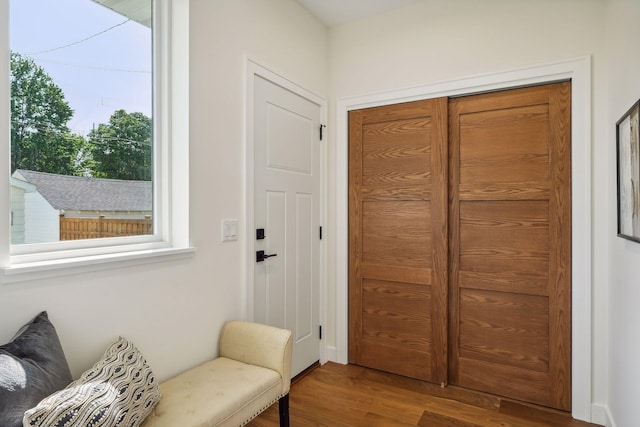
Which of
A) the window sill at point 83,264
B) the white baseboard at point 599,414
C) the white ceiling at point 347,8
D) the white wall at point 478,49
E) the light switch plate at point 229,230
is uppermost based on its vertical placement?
the white ceiling at point 347,8

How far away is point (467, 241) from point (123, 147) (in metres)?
2.18

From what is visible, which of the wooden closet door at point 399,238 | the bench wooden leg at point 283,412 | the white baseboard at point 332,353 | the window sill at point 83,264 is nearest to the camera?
the window sill at point 83,264

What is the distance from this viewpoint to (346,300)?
9.75ft

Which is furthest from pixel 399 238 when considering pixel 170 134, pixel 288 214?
pixel 170 134

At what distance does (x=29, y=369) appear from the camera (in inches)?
43.5

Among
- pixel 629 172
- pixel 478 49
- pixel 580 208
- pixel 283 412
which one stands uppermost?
pixel 478 49

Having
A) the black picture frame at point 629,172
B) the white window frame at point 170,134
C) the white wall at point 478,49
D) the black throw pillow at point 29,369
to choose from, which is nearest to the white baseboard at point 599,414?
the white wall at point 478,49

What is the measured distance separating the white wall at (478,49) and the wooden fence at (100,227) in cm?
153

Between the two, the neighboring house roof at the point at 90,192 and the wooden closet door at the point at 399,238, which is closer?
the neighboring house roof at the point at 90,192

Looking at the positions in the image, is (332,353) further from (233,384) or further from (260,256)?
(233,384)

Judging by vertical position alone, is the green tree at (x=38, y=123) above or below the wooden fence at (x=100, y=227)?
above

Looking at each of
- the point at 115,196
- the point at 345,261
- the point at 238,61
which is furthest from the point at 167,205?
the point at 345,261

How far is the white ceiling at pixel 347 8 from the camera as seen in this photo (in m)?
2.66

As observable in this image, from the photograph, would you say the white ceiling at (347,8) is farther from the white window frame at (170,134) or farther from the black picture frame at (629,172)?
the black picture frame at (629,172)
